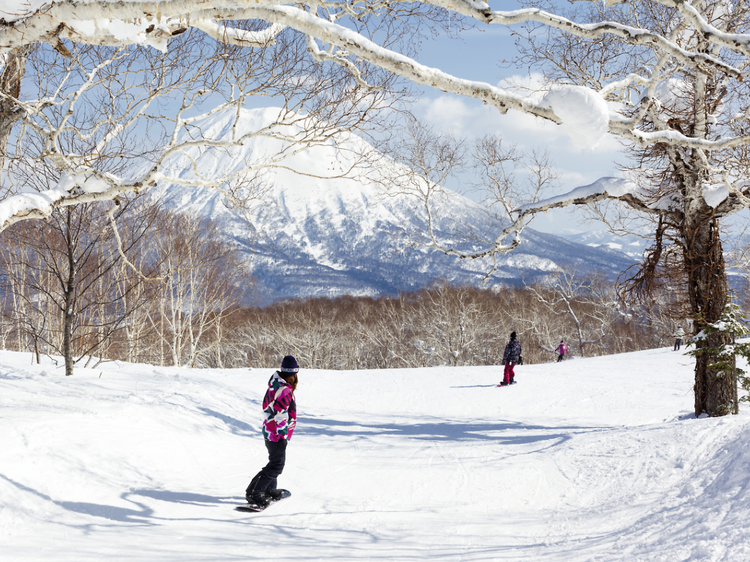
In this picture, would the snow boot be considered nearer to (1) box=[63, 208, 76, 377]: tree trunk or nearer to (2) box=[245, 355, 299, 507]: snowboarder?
(2) box=[245, 355, 299, 507]: snowboarder

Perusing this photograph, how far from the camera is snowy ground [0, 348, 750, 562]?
3.70m

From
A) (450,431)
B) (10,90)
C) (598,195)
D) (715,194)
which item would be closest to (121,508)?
(10,90)

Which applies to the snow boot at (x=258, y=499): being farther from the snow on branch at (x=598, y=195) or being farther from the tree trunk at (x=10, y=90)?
the snow on branch at (x=598, y=195)

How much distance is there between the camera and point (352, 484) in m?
5.80

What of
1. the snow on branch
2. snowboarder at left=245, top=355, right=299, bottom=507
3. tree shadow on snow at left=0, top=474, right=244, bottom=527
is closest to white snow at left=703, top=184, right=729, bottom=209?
the snow on branch

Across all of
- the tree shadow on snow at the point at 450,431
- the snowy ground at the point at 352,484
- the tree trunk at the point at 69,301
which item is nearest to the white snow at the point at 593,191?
the snowy ground at the point at 352,484

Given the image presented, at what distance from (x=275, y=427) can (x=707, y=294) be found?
→ 690 centimetres

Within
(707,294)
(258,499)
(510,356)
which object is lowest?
(258,499)

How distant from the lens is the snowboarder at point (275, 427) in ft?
16.0

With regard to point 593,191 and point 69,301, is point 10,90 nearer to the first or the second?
point 69,301

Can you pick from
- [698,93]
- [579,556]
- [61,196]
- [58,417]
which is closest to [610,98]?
[698,93]

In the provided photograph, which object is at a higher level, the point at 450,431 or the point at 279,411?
the point at 279,411

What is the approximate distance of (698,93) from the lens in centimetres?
698

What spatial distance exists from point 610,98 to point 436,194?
5187mm
